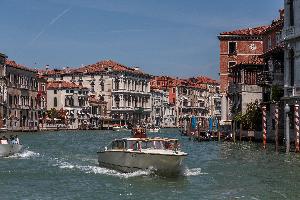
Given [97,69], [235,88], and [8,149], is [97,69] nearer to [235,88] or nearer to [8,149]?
[235,88]

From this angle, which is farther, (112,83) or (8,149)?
(112,83)

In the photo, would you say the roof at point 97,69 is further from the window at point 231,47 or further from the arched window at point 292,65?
the arched window at point 292,65

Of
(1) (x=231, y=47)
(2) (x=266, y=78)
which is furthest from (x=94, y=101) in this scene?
(2) (x=266, y=78)

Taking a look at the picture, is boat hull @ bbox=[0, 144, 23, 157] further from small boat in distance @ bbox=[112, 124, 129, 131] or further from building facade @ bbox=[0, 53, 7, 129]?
small boat in distance @ bbox=[112, 124, 129, 131]

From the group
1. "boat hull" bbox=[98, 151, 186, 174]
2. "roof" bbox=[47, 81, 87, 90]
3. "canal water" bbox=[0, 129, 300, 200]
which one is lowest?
"canal water" bbox=[0, 129, 300, 200]

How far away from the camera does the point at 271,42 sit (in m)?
51.8

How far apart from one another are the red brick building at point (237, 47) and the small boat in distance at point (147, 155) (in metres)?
40.2

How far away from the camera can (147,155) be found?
70.8 ft

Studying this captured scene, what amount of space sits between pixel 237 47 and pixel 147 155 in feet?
142

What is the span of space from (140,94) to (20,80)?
35.6 metres

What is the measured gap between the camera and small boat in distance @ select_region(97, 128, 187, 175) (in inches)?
830

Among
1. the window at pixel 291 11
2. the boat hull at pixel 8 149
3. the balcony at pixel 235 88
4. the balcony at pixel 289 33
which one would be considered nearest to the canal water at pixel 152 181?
the boat hull at pixel 8 149

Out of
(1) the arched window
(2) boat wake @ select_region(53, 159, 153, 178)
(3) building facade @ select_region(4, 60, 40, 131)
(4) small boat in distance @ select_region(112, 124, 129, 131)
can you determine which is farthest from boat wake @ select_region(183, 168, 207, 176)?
(4) small boat in distance @ select_region(112, 124, 129, 131)

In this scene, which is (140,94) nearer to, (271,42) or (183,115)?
(183,115)
